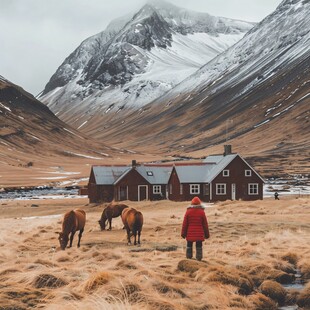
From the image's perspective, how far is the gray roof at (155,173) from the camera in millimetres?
73500

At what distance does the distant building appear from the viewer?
69.1 metres

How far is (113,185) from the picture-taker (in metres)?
73.2

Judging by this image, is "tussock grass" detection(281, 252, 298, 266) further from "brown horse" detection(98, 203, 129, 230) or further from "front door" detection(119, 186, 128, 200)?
"front door" detection(119, 186, 128, 200)

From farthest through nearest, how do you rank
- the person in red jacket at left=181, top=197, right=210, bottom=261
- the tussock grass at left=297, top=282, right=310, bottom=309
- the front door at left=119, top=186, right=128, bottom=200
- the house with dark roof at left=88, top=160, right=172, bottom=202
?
the house with dark roof at left=88, top=160, right=172, bottom=202 → the front door at left=119, top=186, right=128, bottom=200 → the person in red jacket at left=181, top=197, right=210, bottom=261 → the tussock grass at left=297, top=282, right=310, bottom=309

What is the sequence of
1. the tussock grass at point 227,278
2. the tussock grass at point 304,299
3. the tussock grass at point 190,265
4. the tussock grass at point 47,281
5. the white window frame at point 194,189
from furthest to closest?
the white window frame at point 194,189 → the tussock grass at point 190,265 → the tussock grass at point 227,278 → the tussock grass at point 304,299 → the tussock grass at point 47,281

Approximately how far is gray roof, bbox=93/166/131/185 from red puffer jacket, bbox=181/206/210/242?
56.9 metres

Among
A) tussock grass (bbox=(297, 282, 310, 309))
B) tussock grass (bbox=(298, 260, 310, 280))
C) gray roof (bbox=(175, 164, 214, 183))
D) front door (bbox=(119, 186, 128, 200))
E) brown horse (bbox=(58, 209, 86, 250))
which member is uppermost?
gray roof (bbox=(175, 164, 214, 183))

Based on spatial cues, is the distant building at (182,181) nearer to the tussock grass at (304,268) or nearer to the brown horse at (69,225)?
the brown horse at (69,225)

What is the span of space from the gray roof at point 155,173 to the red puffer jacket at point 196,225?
56.6 m

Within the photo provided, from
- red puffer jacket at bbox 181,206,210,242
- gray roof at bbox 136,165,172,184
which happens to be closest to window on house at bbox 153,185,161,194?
gray roof at bbox 136,165,172,184

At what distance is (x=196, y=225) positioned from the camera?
16500 mm

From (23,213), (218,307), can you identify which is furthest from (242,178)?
(218,307)

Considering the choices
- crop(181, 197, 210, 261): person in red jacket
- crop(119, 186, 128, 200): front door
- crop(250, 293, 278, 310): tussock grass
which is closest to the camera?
crop(250, 293, 278, 310): tussock grass

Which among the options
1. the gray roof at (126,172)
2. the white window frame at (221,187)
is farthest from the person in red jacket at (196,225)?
the gray roof at (126,172)
